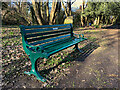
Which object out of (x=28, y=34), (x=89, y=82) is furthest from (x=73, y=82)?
(x=28, y=34)

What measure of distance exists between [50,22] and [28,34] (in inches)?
214

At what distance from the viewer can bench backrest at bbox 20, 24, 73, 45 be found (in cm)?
262

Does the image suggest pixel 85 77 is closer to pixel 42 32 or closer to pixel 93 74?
pixel 93 74

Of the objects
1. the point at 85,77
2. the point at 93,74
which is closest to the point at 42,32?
the point at 85,77

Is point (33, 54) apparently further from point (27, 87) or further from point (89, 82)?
point (89, 82)

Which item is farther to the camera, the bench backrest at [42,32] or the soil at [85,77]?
the bench backrest at [42,32]

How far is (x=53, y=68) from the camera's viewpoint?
305 centimetres

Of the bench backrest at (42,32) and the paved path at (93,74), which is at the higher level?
the bench backrest at (42,32)

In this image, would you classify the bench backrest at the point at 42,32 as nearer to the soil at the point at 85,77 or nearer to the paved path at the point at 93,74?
the soil at the point at 85,77

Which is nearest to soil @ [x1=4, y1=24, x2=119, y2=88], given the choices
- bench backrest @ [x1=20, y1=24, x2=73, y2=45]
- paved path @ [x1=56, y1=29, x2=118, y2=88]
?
paved path @ [x1=56, y1=29, x2=118, y2=88]

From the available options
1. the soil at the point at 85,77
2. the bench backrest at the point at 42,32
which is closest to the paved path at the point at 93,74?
the soil at the point at 85,77

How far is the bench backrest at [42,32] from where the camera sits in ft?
8.59

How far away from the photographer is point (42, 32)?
304 cm

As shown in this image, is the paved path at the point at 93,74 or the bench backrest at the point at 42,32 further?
the bench backrest at the point at 42,32
